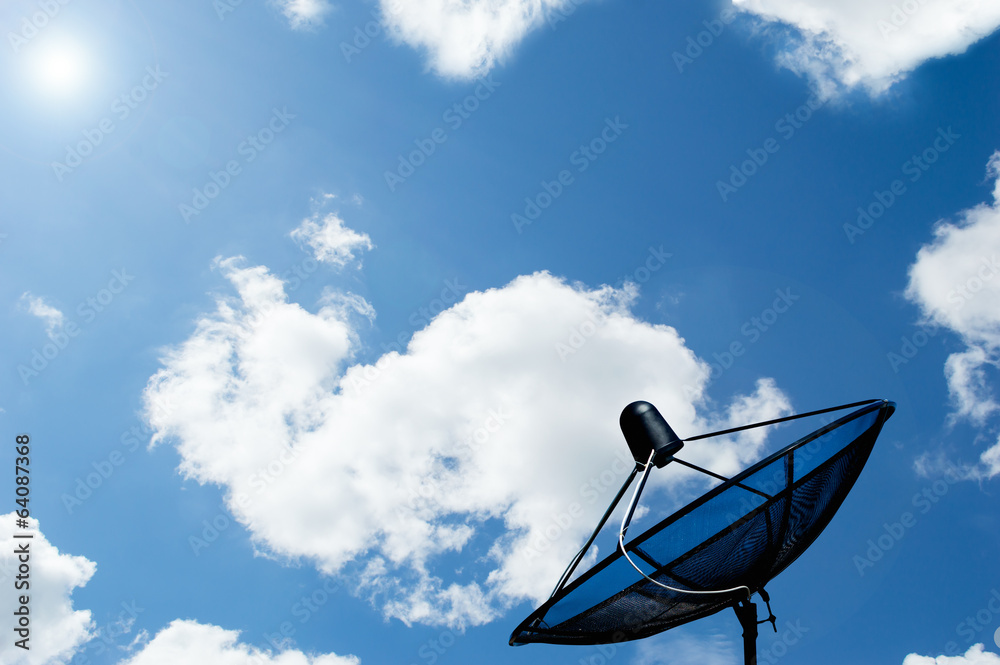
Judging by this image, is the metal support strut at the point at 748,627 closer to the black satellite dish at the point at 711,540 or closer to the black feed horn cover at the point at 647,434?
the black satellite dish at the point at 711,540

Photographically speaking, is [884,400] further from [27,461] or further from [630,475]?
[27,461]

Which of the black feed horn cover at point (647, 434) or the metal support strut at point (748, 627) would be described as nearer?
the metal support strut at point (748, 627)

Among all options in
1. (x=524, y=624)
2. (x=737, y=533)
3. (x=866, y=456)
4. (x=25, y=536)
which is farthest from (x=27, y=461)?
(x=866, y=456)

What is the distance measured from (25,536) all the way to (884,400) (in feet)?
87.1

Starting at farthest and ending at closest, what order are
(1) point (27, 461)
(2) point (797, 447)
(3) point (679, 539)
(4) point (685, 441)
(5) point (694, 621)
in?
(1) point (27, 461), (5) point (694, 621), (3) point (679, 539), (4) point (685, 441), (2) point (797, 447)

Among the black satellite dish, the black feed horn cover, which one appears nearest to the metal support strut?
the black satellite dish

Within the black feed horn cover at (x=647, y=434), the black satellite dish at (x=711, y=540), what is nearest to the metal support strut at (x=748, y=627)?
the black satellite dish at (x=711, y=540)

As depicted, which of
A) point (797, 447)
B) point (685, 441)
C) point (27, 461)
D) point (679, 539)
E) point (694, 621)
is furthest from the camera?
point (27, 461)

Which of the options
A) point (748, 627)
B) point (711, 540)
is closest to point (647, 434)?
point (711, 540)

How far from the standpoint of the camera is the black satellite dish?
7871 millimetres

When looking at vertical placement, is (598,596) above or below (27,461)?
below

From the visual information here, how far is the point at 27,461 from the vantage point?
→ 2048 cm

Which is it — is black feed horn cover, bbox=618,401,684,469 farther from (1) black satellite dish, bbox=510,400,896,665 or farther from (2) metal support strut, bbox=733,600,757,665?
(2) metal support strut, bbox=733,600,757,665

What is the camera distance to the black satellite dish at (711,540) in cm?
787
